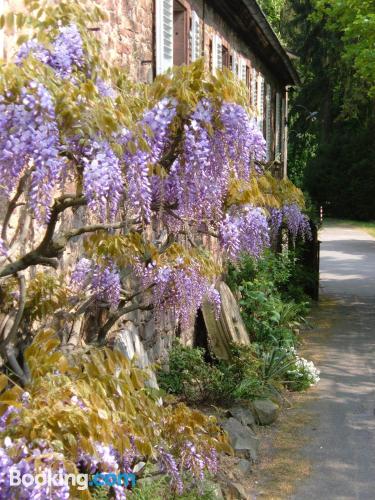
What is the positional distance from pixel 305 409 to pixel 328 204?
32.1 metres

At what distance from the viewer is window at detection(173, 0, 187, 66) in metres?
8.92

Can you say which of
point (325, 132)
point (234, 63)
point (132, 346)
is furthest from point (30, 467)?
point (325, 132)

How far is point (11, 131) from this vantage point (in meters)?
3.17

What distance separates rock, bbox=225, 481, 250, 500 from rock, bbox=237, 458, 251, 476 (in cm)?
51

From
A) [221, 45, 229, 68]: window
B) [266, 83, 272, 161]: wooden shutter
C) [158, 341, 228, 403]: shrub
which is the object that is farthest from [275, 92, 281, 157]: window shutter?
[158, 341, 228, 403]: shrub

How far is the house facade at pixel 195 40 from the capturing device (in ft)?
21.5

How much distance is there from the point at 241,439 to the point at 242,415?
28.5 inches

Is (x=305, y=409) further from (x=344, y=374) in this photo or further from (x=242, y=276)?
(x=242, y=276)

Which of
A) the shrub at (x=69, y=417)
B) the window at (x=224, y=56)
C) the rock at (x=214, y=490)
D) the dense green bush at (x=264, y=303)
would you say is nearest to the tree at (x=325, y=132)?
the window at (x=224, y=56)

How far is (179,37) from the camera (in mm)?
8953

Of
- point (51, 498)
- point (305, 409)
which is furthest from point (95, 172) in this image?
point (305, 409)

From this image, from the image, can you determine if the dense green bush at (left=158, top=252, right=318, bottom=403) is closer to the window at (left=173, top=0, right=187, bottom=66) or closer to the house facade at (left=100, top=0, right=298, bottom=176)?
the house facade at (left=100, top=0, right=298, bottom=176)

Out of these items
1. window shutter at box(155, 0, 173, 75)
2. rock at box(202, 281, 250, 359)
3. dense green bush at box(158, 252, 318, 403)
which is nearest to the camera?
window shutter at box(155, 0, 173, 75)

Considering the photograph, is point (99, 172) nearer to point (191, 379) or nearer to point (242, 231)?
point (242, 231)
